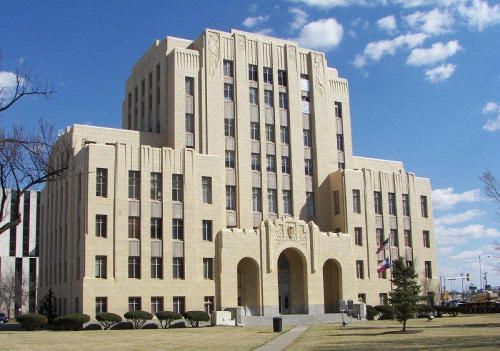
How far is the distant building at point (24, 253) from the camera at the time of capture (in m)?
111

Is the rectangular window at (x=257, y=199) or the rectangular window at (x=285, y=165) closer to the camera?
the rectangular window at (x=257, y=199)

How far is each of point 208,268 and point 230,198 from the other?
9.03m

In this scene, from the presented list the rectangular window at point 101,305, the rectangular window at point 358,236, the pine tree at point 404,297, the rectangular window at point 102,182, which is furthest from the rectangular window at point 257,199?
the pine tree at point 404,297

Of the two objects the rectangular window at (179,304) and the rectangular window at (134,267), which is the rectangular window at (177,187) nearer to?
the rectangular window at (134,267)

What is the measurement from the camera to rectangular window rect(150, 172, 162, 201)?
193 feet

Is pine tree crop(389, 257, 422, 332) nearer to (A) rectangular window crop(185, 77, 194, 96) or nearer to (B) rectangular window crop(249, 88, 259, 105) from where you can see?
(B) rectangular window crop(249, 88, 259, 105)

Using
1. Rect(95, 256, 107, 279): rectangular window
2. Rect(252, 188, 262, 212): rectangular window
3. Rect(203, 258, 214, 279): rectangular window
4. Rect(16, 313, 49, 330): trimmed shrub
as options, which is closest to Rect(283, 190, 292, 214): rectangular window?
Rect(252, 188, 262, 212): rectangular window

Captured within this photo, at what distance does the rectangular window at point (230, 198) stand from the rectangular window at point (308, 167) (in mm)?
9835

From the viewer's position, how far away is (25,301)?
11006 centimetres

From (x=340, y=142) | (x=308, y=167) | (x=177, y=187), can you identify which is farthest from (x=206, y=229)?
(x=340, y=142)

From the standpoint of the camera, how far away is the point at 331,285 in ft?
222

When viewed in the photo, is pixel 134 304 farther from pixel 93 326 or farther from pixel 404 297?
pixel 404 297

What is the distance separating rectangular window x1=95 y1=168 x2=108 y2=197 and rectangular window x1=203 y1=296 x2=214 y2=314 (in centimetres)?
1367

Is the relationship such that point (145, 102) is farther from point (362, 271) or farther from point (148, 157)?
point (362, 271)
